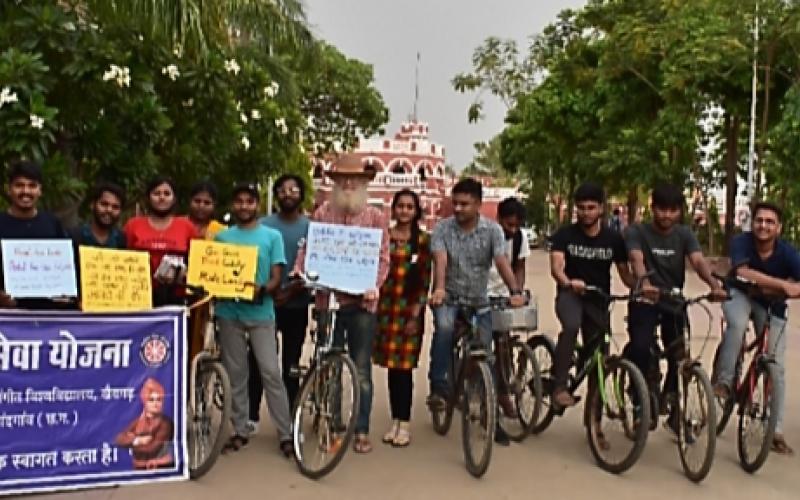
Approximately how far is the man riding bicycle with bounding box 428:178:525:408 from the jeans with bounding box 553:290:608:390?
30cm

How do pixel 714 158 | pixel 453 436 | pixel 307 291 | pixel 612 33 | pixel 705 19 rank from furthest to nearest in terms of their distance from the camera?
pixel 714 158
pixel 612 33
pixel 705 19
pixel 453 436
pixel 307 291

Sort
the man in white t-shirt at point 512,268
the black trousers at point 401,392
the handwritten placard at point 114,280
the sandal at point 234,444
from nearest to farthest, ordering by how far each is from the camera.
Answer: the handwritten placard at point 114,280
the sandal at point 234,444
the black trousers at point 401,392
the man in white t-shirt at point 512,268

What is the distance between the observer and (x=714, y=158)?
1114 inches

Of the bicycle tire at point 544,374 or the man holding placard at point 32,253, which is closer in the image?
the man holding placard at point 32,253

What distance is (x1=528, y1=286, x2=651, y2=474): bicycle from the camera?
5.83m

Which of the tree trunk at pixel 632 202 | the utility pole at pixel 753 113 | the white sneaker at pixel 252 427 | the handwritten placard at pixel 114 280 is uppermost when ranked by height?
the utility pole at pixel 753 113

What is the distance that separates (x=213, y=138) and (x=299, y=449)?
5.59 meters

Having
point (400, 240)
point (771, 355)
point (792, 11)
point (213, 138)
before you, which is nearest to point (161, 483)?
point (400, 240)

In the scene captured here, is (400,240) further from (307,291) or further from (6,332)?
(6,332)

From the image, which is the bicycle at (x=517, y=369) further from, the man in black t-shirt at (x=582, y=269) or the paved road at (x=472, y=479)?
the man in black t-shirt at (x=582, y=269)

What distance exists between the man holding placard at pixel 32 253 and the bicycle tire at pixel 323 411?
1.41 meters

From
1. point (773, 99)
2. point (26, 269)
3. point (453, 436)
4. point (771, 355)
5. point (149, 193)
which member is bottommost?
point (453, 436)

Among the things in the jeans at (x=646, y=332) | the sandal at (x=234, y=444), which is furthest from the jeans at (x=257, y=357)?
the jeans at (x=646, y=332)

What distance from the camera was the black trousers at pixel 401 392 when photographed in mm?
6461
